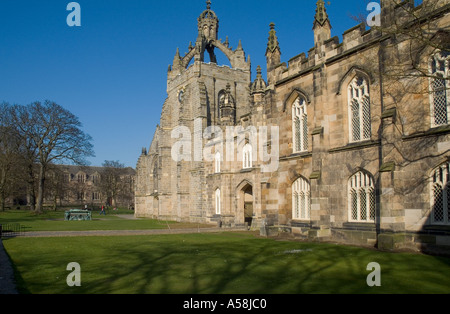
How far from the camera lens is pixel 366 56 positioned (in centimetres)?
1617

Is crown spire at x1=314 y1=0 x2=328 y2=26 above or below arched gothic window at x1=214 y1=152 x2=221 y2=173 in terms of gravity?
above

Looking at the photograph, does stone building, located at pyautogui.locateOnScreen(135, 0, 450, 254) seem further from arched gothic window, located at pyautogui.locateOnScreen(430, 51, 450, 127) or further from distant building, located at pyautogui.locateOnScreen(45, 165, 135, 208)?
distant building, located at pyautogui.locateOnScreen(45, 165, 135, 208)

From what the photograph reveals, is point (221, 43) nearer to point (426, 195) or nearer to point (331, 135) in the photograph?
point (331, 135)

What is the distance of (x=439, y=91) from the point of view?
13531mm

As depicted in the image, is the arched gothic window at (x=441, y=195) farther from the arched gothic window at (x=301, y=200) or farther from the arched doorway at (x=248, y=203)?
the arched doorway at (x=248, y=203)

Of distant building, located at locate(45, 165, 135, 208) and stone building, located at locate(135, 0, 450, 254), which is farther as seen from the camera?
distant building, located at locate(45, 165, 135, 208)

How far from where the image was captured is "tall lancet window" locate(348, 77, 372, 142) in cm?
1645

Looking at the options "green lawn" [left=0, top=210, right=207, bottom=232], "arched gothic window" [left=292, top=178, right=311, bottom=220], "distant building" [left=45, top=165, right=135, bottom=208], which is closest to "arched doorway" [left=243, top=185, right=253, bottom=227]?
"green lawn" [left=0, top=210, right=207, bottom=232]

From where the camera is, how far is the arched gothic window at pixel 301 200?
1952cm

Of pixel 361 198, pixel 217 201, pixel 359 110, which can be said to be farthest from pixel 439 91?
pixel 217 201

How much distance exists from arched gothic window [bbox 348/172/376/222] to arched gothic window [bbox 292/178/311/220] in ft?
9.80

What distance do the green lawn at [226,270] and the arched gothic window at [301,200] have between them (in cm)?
397

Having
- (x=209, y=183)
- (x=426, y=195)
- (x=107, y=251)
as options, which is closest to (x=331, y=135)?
(x=426, y=195)
